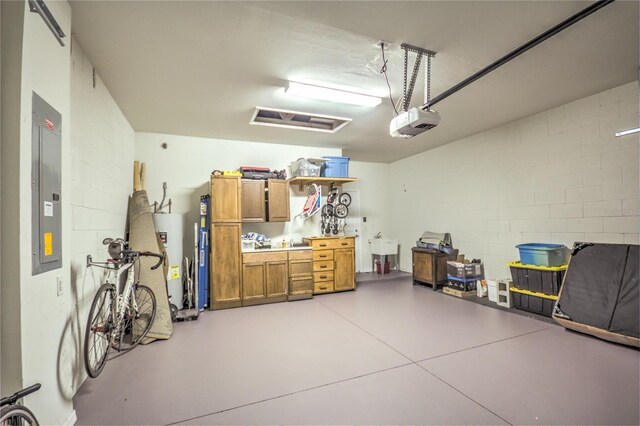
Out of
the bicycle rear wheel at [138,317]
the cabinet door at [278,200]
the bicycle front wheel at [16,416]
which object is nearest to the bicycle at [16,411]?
the bicycle front wheel at [16,416]

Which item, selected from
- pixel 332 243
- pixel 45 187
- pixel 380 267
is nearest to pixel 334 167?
pixel 332 243

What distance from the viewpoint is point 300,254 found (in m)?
5.12

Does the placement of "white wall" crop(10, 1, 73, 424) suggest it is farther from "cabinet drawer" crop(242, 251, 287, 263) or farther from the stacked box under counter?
the stacked box under counter

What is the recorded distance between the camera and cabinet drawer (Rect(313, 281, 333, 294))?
5.35 meters

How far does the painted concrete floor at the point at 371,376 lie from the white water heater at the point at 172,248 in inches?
24.4

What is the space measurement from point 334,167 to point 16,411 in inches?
198

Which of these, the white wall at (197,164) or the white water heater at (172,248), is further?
the white wall at (197,164)

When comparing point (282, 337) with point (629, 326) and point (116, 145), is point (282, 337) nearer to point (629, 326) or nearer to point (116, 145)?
point (116, 145)

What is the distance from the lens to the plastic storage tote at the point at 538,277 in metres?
3.76

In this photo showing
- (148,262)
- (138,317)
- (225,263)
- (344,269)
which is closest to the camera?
(138,317)

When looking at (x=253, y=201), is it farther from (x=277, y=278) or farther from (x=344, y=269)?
(x=344, y=269)

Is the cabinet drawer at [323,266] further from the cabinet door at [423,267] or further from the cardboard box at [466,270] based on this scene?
the cardboard box at [466,270]

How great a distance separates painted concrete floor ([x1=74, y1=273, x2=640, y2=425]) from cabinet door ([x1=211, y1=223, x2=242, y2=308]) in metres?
0.74

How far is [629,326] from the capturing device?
284cm
